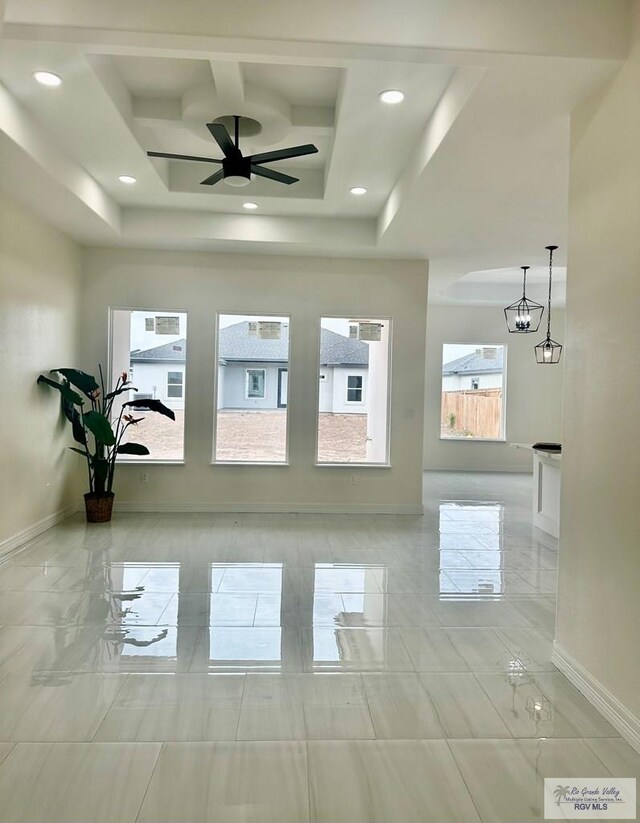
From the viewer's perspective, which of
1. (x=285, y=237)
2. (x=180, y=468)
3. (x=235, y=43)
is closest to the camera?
(x=235, y=43)

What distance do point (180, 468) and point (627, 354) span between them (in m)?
5.25

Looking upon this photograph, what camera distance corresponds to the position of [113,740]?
7.48 feet

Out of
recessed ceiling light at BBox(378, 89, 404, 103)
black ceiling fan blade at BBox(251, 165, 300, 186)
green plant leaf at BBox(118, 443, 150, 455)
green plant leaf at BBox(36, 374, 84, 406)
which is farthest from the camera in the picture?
green plant leaf at BBox(118, 443, 150, 455)

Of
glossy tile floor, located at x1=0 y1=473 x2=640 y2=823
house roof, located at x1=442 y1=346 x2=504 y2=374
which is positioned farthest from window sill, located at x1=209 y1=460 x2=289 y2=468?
house roof, located at x1=442 y1=346 x2=504 y2=374

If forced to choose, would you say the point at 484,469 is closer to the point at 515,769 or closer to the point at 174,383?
the point at 174,383

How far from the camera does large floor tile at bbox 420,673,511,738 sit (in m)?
2.40

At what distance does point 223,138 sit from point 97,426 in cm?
318

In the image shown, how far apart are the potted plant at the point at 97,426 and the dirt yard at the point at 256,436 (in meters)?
0.27

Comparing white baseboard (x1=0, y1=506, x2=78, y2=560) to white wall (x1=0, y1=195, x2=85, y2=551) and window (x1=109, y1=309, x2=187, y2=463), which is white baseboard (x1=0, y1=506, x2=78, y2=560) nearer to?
white wall (x1=0, y1=195, x2=85, y2=551)

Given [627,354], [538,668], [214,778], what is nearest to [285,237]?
[627,354]

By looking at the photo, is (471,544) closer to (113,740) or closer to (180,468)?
(180,468)

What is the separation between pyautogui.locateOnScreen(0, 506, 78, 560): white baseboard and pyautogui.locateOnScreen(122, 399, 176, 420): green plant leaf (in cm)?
140

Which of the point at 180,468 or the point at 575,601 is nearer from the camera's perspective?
the point at 575,601

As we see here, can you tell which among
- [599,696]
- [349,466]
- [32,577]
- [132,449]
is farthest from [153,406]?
[599,696]
